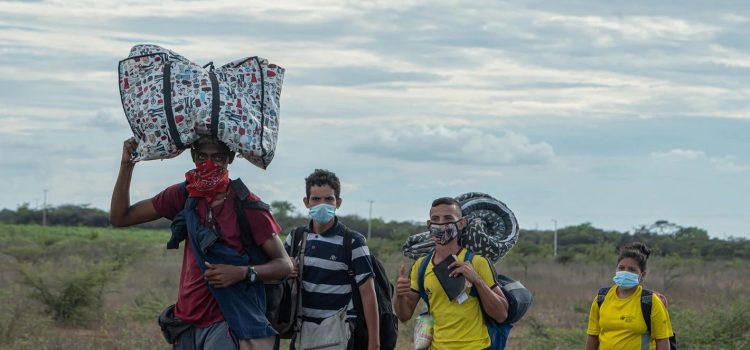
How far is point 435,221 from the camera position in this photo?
6.75m

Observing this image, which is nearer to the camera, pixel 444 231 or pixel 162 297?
pixel 444 231

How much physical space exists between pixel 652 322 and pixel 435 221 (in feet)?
6.19

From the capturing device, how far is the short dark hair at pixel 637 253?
25.7 feet

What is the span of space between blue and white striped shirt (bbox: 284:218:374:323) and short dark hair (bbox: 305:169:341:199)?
32 cm

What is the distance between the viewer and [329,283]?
677 centimetres

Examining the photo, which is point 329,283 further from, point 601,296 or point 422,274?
point 601,296

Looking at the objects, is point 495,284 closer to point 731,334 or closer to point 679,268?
point 731,334

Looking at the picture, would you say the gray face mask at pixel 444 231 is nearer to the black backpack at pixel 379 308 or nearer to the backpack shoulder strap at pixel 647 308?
the black backpack at pixel 379 308

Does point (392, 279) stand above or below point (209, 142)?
below

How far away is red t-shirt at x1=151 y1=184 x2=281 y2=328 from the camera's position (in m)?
5.78

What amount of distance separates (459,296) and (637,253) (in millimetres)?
1740

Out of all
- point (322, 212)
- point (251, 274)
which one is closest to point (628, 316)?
point (322, 212)

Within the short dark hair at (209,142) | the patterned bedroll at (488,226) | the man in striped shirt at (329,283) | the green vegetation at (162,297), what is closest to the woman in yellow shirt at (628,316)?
the patterned bedroll at (488,226)

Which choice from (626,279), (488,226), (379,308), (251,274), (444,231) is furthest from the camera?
(626,279)
